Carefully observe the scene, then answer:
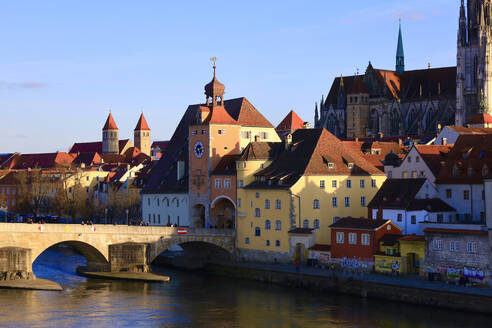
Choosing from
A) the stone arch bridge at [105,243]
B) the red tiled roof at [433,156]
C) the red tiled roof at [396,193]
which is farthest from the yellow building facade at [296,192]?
the red tiled roof at [433,156]

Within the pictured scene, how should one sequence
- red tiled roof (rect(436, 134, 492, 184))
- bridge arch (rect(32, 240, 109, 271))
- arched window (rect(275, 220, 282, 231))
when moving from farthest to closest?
arched window (rect(275, 220, 282, 231)) → bridge arch (rect(32, 240, 109, 271)) → red tiled roof (rect(436, 134, 492, 184))

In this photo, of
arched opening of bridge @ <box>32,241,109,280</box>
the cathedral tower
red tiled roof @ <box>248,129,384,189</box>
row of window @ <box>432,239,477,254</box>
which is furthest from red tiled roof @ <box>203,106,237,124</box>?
the cathedral tower

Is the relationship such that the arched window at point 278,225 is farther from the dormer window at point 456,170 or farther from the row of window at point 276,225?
the dormer window at point 456,170

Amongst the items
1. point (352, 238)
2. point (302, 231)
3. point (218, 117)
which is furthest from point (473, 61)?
point (352, 238)

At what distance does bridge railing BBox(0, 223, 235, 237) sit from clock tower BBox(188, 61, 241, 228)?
5192 millimetres

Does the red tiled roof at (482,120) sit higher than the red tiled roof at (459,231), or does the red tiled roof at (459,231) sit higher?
the red tiled roof at (482,120)

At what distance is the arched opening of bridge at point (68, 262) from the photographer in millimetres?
80875

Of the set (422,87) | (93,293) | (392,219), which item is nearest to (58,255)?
(93,293)

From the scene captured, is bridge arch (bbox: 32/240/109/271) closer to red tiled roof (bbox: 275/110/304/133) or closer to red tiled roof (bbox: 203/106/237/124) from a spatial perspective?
red tiled roof (bbox: 203/106/237/124)

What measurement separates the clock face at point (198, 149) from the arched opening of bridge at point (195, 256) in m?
9.26

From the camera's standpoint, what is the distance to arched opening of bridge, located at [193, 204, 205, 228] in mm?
95312

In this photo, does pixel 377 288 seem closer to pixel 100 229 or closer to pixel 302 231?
pixel 302 231

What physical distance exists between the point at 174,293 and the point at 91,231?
11223mm

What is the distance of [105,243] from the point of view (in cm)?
8044
